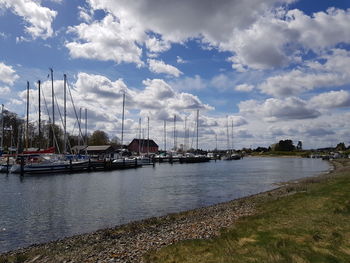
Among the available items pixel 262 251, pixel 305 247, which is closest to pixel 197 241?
pixel 262 251

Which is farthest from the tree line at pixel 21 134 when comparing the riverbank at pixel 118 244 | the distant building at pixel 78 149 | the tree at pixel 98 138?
the riverbank at pixel 118 244

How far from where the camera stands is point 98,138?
152m

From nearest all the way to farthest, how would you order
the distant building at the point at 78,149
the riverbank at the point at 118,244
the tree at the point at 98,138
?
the riverbank at the point at 118,244 < the distant building at the point at 78,149 < the tree at the point at 98,138

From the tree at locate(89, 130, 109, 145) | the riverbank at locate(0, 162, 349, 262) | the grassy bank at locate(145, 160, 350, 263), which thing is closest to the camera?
the grassy bank at locate(145, 160, 350, 263)

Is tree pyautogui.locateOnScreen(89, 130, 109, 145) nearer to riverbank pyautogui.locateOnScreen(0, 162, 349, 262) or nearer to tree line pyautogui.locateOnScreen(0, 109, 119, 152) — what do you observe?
tree line pyautogui.locateOnScreen(0, 109, 119, 152)

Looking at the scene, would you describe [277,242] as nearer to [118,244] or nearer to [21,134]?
[118,244]

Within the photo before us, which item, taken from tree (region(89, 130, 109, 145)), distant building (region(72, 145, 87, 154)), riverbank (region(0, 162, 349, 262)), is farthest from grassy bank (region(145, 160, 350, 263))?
tree (region(89, 130, 109, 145))

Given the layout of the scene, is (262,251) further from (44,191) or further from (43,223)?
(44,191)

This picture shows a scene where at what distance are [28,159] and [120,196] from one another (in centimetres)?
4140

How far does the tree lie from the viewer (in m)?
150

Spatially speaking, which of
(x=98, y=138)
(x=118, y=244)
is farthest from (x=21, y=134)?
(x=118, y=244)

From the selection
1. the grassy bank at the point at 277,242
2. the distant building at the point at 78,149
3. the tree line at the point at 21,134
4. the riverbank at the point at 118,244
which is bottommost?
the riverbank at the point at 118,244

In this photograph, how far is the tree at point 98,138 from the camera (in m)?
150

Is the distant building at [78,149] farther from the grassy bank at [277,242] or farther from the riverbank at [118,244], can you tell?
the grassy bank at [277,242]
